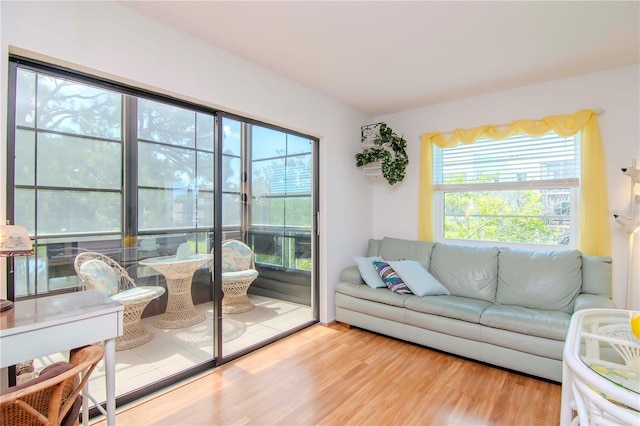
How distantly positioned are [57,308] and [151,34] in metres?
1.77

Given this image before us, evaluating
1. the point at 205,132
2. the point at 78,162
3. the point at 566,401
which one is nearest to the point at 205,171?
the point at 205,132

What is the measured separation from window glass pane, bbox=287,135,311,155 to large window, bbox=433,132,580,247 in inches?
64.1

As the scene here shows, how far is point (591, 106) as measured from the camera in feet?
9.78

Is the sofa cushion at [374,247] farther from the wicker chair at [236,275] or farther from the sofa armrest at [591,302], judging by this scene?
the sofa armrest at [591,302]

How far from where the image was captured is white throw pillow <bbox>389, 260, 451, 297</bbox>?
316 cm

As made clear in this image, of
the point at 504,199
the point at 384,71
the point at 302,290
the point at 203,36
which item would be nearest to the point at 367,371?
the point at 302,290

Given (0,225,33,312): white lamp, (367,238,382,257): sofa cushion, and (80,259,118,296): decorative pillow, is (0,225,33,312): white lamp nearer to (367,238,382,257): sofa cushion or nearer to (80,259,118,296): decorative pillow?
(80,259,118,296): decorative pillow

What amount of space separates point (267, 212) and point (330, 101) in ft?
5.02

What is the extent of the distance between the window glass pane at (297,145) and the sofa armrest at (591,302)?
2.88 m

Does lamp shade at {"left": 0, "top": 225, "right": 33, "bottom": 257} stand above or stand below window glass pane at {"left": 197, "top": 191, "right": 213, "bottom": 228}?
below

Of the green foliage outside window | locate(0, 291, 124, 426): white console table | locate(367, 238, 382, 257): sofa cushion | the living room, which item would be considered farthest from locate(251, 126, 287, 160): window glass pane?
the green foliage outside window

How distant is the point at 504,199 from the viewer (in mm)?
3486

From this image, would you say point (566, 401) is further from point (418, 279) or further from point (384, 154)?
point (384, 154)

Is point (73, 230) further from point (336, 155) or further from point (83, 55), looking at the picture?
point (336, 155)
